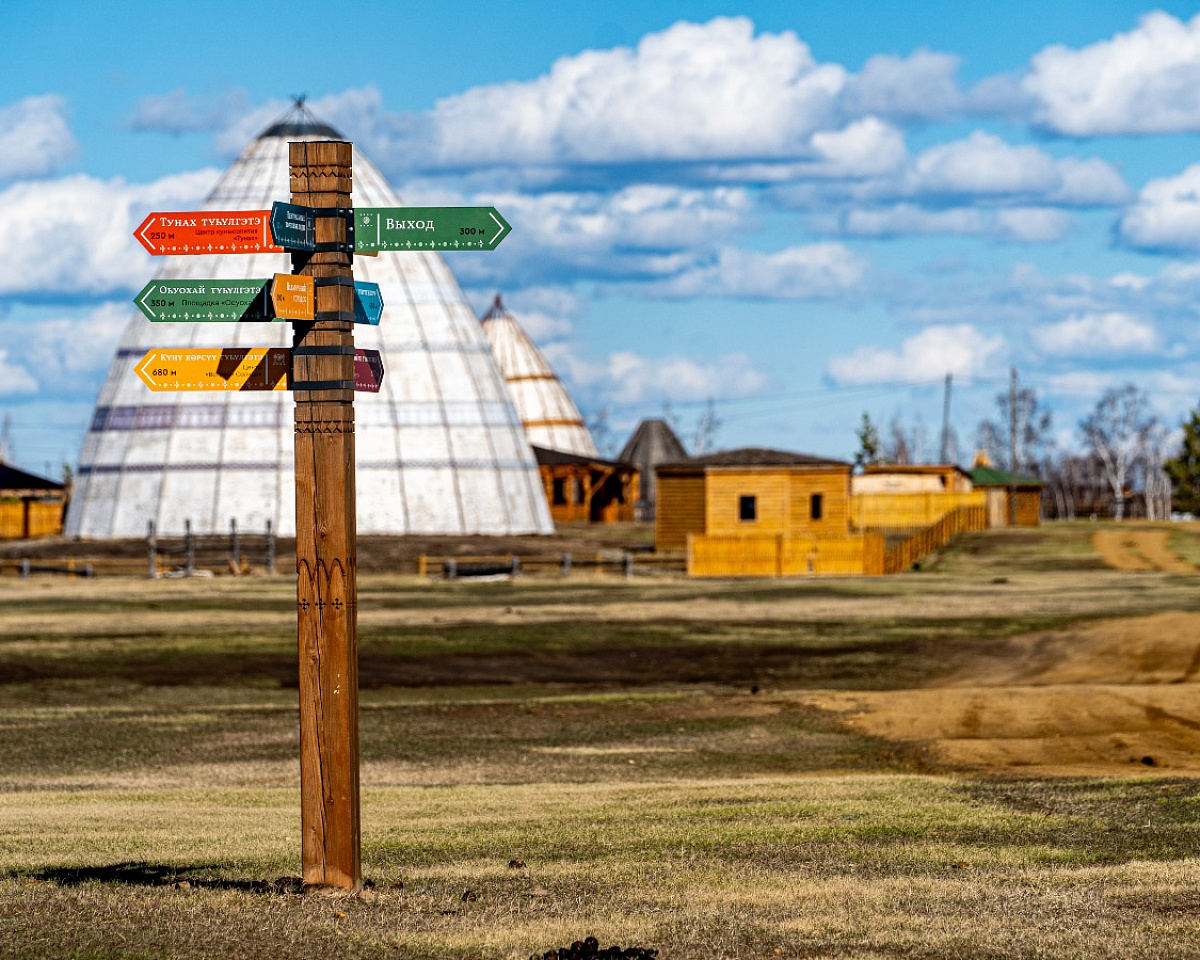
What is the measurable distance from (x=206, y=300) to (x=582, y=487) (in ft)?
263

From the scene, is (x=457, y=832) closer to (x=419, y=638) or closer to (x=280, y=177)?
(x=419, y=638)

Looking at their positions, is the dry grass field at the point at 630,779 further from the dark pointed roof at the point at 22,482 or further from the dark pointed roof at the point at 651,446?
the dark pointed roof at the point at 651,446

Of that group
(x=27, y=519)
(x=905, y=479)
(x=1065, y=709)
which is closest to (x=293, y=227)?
(x=1065, y=709)

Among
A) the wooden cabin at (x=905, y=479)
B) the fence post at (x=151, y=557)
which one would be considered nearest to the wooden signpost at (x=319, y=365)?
the fence post at (x=151, y=557)

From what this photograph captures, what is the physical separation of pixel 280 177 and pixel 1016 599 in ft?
123

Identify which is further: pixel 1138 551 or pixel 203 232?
pixel 1138 551

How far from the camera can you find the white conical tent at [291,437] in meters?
65.7

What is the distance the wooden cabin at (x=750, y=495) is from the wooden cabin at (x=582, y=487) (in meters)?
20.1

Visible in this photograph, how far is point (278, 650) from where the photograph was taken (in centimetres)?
3428

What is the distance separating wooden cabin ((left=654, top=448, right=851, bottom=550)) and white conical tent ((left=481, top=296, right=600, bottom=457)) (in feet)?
→ 140

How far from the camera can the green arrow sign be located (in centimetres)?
999

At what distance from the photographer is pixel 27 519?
80875mm

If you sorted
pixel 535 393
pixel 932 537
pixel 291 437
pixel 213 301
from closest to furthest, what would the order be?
pixel 213 301, pixel 291 437, pixel 932 537, pixel 535 393

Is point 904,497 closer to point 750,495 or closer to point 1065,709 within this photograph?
point 750,495
